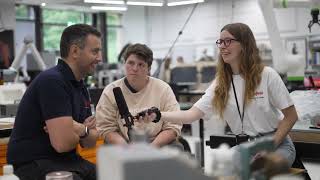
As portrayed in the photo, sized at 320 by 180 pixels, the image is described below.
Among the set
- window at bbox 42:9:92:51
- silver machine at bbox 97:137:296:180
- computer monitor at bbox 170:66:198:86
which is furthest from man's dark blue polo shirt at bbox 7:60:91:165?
window at bbox 42:9:92:51

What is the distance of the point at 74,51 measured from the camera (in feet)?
6.27

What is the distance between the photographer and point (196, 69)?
795cm

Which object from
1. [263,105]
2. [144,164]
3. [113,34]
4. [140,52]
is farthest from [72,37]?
[113,34]

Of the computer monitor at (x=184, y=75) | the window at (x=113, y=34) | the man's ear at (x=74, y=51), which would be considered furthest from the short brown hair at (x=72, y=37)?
the window at (x=113, y=34)

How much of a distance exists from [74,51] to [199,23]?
701 centimetres

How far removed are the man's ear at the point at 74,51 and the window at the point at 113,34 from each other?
8936 millimetres

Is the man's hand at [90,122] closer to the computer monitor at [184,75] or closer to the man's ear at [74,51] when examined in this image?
the man's ear at [74,51]

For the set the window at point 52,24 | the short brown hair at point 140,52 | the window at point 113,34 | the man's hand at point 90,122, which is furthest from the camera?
the window at point 113,34

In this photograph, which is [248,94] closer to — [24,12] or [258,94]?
[258,94]

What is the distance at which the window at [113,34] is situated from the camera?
1081 cm

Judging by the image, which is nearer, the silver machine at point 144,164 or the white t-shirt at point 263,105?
the silver machine at point 144,164

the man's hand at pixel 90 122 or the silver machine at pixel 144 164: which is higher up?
the silver machine at pixel 144 164

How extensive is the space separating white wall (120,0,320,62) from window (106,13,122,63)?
47cm

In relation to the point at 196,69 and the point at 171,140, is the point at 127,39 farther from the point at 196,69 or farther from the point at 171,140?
the point at 171,140
